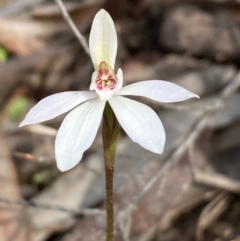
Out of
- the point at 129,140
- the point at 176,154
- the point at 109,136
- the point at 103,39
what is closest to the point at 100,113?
the point at 109,136

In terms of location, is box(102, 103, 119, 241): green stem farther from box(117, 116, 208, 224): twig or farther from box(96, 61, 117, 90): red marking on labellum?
box(117, 116, 208, 224): twig

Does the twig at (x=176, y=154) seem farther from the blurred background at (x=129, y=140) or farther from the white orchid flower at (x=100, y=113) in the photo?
the white orchid flower at (x=100, y=113)

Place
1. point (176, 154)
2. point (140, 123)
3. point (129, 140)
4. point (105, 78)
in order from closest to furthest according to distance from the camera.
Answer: point (140, 123)
point (105, 78)
point (176, 154)
point (129, 140)

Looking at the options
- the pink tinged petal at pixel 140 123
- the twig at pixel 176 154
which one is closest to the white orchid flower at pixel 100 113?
the pink tinged petal at pixel 140 123

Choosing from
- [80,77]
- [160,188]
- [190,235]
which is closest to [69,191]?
[160,188]

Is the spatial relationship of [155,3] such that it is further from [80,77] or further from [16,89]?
[16,89]

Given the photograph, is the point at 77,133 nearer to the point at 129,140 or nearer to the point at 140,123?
the point at 140,123

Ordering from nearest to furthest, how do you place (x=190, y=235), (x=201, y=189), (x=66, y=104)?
1. (x=66, y=104)
2. (x=190, y=235)
3. (x=201, y=189)
